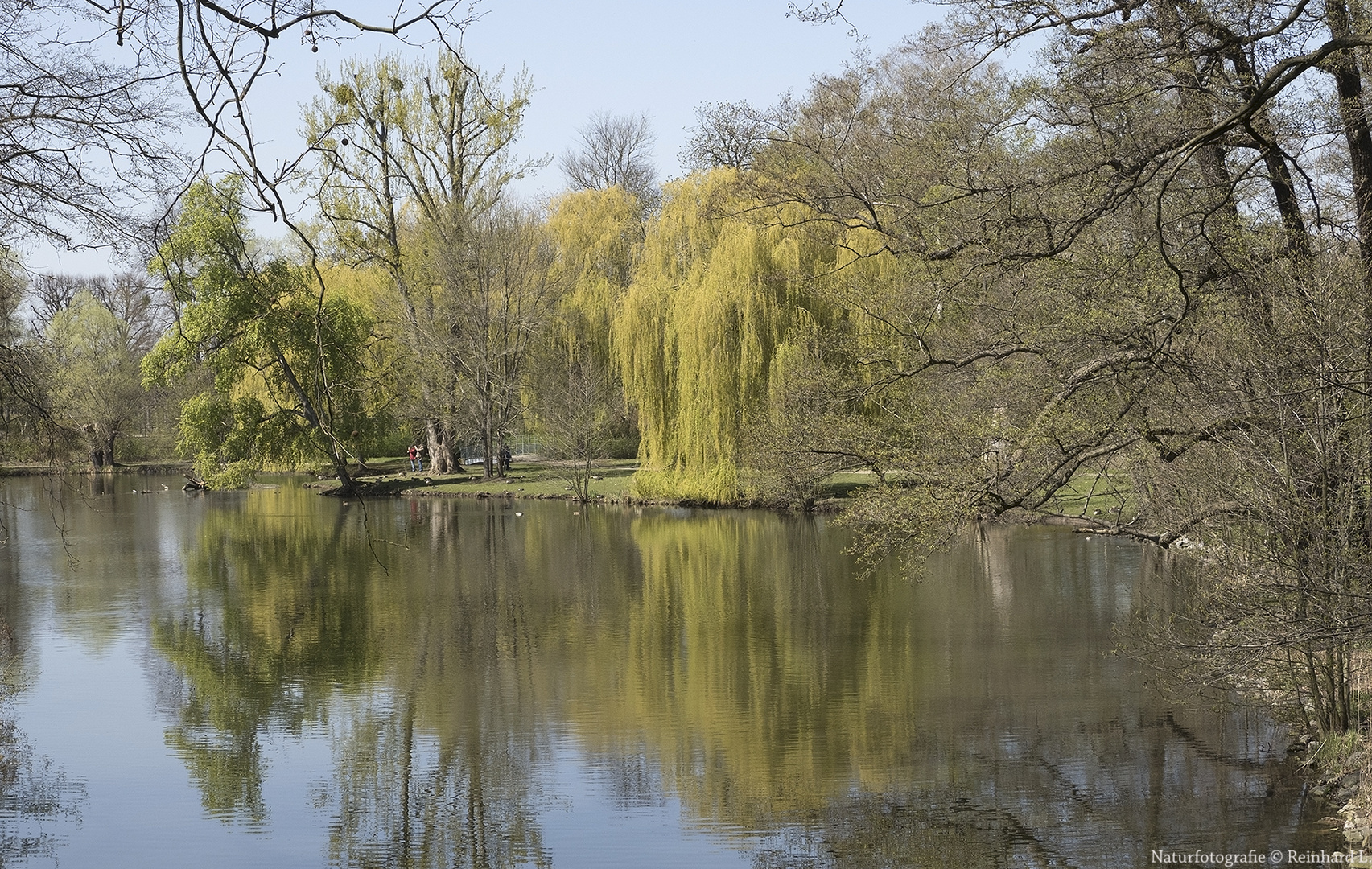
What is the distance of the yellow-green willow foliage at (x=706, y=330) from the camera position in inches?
929

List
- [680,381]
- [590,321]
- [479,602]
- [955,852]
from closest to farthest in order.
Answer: [955,852]
[479,602]
[680,381]
[590,321]

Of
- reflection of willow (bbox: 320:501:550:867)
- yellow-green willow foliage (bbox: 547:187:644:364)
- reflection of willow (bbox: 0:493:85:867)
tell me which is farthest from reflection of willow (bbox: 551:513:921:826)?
yellow-green willow foliage (bbox: 547:187:644:364)

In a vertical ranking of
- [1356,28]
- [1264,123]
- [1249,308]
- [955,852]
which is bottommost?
[955,852]

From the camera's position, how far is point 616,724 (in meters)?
9.84

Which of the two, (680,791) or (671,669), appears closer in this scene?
(680,791)

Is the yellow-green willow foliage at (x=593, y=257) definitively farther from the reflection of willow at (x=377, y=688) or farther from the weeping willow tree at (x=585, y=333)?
the reflection of willow at (x=377, y=688)

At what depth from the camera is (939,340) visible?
16.3 metres

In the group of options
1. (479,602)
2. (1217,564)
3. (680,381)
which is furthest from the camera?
(680,381)

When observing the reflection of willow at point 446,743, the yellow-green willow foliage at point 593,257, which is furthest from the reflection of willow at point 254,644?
the yellow-green willow foliage at point 593,257

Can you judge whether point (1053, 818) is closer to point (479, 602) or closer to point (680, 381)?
point (479, 602)

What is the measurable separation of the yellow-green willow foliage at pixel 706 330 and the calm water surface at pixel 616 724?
→ 21.5ft

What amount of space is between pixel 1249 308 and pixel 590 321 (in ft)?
77.5

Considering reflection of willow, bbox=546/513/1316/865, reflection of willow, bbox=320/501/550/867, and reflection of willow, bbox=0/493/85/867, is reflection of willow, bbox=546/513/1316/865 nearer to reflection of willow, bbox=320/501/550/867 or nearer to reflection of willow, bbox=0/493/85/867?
reflection of willow, bbox=320/501/550/867

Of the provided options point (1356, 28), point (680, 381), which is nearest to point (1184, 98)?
point (1356, 28)
